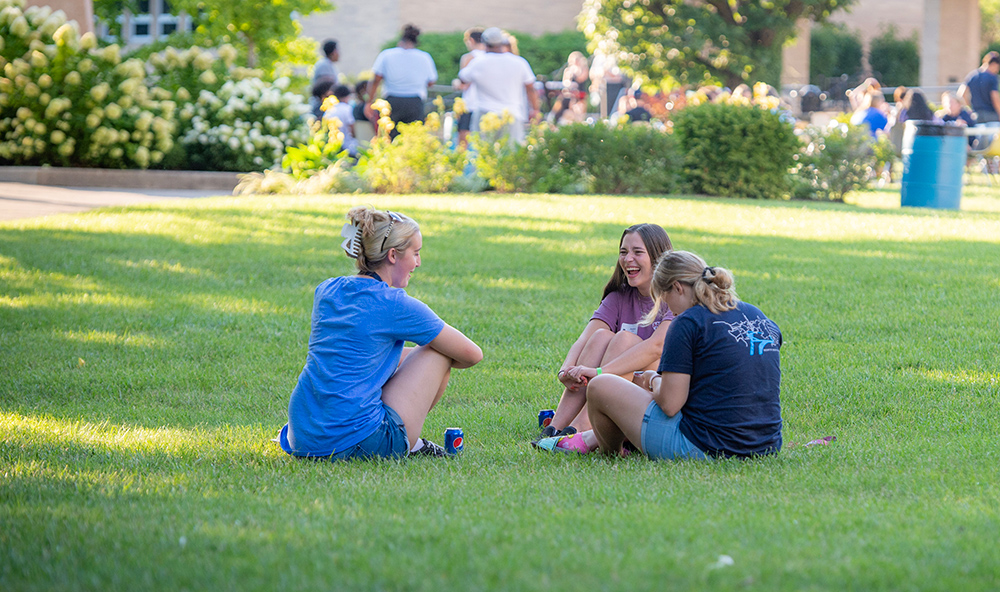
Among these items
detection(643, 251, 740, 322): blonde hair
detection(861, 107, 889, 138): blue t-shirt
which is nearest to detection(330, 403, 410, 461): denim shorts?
detection(643, 251, 740, 322): blonde hair

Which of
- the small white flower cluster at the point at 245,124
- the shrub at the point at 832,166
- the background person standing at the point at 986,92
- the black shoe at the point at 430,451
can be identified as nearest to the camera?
the black shoe at the point at 430,451

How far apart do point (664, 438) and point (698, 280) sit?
69cm

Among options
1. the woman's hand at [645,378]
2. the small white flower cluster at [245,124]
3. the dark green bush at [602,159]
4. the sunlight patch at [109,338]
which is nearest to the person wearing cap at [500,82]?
the dark green bush at [602,159]

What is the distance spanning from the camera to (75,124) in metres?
14.5

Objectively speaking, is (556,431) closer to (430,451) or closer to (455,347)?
(430,451)

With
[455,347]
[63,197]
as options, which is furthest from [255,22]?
[455,347]

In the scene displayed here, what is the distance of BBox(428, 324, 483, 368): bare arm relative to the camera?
4.36m

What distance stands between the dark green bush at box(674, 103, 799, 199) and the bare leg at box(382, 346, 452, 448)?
1001 centimetres

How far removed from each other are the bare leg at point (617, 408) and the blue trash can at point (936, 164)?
10592 mm

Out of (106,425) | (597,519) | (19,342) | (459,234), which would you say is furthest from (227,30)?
(597,519)

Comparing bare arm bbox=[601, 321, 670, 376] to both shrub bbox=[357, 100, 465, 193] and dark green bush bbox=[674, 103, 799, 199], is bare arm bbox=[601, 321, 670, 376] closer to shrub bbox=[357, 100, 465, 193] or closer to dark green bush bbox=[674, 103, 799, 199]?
shrub bbox=[357, 100, 465, 193]

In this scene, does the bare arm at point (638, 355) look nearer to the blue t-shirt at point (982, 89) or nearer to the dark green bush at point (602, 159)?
the dark green bush at point (602, 159)

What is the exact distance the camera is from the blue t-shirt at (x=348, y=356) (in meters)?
4.24

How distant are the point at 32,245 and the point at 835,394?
728 cm
